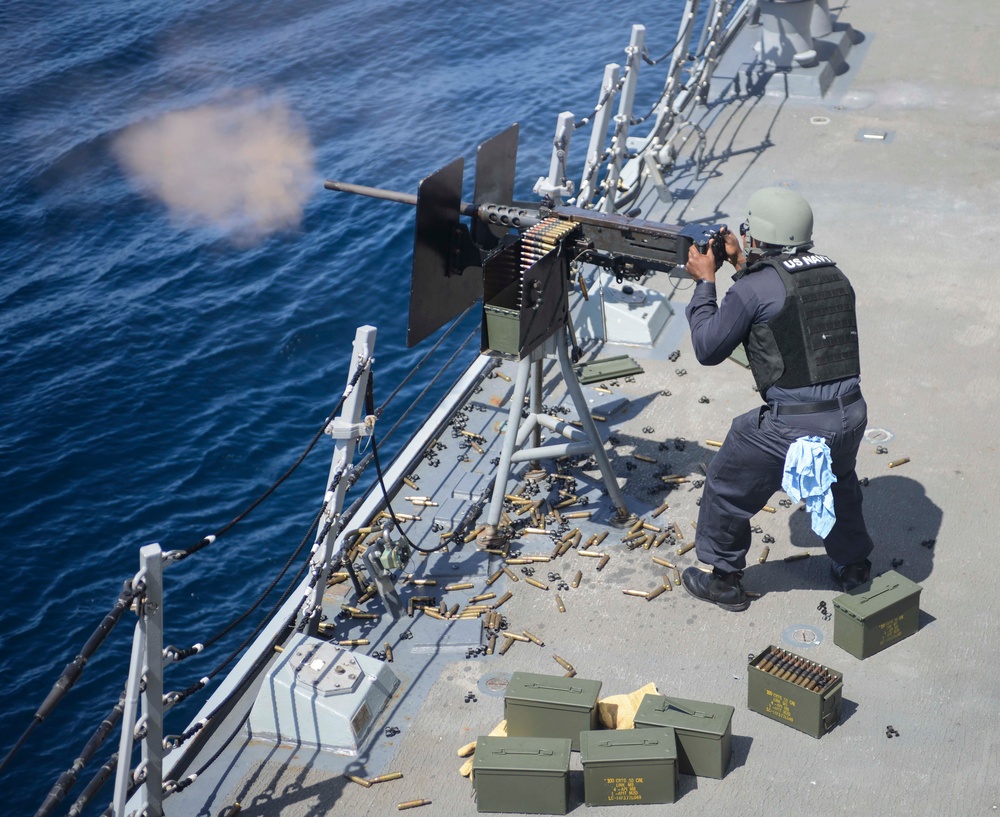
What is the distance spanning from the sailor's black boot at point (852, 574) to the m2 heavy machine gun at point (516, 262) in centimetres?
169

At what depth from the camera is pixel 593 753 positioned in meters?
6.68

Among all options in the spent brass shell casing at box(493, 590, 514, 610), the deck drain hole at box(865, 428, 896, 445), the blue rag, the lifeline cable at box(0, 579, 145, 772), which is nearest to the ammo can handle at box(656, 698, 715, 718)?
the blue rag

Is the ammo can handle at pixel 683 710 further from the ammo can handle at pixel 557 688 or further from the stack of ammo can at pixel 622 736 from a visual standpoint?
the ammo can handle at pixel 557 688

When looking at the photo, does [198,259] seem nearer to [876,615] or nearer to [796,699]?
[876,615]

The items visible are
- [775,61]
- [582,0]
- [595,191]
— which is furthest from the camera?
[582,0]

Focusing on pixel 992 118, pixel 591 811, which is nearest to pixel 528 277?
pixel 591 811

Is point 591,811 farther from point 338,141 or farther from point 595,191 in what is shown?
point 338,141

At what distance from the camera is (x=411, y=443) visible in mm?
10250

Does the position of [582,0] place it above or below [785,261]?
below

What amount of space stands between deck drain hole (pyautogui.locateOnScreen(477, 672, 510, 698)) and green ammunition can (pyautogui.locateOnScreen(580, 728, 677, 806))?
1.05 m

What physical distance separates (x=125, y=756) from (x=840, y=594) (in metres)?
4.86

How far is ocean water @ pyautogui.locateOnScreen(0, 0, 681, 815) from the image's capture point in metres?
14.0

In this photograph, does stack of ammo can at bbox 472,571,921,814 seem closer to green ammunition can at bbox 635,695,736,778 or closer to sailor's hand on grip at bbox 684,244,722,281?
green ammunition can at bbox 635,695,736,778

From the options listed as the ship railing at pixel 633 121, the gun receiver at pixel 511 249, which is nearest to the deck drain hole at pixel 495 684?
the gun receiver at pixel 511 249
